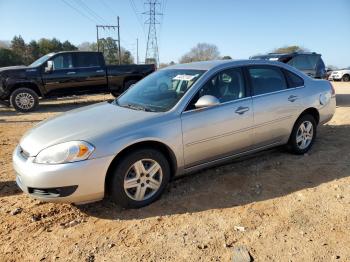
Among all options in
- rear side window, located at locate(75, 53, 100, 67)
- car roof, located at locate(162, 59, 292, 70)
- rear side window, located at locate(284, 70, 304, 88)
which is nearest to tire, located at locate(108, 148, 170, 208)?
car roof, located at locate(162, 59, 292, 70)

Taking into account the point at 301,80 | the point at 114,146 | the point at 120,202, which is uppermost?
the point at 301,80

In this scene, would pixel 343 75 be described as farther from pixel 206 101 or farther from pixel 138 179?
pixel 138 179

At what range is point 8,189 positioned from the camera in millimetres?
4484

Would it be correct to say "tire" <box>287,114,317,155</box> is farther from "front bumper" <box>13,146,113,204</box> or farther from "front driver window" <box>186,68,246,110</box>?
"front bumper" <box>13,146,113,204</box>

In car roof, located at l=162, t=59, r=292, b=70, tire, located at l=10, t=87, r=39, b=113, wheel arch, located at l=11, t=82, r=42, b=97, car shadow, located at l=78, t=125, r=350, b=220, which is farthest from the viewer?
wheel arch, located at l=11, t=82, r=42, b=97

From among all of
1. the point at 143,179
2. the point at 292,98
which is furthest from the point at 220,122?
the point at 292,98

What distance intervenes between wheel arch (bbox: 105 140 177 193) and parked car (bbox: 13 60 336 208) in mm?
10

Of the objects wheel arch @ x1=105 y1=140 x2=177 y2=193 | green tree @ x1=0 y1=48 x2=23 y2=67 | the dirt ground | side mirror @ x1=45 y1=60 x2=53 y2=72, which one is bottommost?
the dirt ground

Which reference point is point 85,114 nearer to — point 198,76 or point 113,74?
point 198,76

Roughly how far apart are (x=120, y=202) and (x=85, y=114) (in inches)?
49.8

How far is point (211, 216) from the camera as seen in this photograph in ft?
11.9

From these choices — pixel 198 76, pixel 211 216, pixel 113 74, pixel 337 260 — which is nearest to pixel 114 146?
pixel 211 216

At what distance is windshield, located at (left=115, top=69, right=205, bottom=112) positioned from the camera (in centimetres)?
422

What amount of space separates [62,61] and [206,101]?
30.0ft
